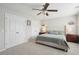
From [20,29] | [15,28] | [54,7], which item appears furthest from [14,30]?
[54,7]

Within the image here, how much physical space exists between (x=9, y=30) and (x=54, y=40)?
1.43 metres

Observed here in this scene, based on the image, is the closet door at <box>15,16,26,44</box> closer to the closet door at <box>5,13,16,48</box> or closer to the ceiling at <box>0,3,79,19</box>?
the closet door at <box>5,13,16,48</box>

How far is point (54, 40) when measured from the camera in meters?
2.40

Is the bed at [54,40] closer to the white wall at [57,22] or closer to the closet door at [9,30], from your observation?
the white wall at [57,22]

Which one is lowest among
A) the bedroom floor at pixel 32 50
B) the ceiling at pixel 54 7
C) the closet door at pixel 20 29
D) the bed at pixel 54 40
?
the bedroom floor at pixel 32 50

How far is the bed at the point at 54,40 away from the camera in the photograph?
217 centimetres

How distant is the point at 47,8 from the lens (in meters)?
2.01

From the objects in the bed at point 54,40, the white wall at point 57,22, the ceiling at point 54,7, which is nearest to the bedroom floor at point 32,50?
the bed at point 54,40

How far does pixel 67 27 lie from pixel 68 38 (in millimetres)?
290

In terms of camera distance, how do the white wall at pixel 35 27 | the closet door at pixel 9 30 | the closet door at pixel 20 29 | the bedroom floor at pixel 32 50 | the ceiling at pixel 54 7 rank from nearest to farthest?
the ceiling at pixel 54 7 < the bedroom floor at pixel 32 50 < the white wall at pixel 35 27 < the closet door at pixel 20 29 < the closet door at pixel 9 30

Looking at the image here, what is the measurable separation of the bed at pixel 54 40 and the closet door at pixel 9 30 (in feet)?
2.65

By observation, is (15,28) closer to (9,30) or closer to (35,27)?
(9,30)

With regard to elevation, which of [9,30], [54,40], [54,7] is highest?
[54,7]
